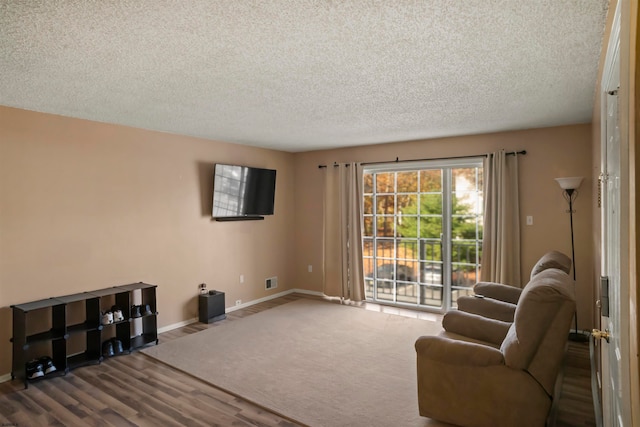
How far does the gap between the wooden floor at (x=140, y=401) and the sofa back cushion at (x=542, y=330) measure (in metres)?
0.78

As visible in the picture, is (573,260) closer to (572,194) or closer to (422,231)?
(572,194)

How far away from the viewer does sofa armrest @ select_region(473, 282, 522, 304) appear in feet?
12.8

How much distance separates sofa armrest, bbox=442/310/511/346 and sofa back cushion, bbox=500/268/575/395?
65 cm

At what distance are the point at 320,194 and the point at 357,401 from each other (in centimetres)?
401

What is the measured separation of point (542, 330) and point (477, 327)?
0.88 metres

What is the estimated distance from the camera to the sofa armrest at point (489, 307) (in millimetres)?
3473

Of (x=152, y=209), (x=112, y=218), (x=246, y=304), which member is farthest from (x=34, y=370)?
(x=246, y=304)

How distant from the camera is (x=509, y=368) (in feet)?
7.89

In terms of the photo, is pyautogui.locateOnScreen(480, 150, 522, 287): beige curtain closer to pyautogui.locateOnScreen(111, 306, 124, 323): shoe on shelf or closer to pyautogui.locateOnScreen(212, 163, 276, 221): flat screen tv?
pyautogui.locateOnScreen(212, 163, 276, 221): flat screen tv

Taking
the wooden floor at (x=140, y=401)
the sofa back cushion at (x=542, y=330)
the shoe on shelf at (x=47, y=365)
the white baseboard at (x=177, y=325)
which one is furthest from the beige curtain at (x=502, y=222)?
the shoe on shelf at (x=47, y=365)

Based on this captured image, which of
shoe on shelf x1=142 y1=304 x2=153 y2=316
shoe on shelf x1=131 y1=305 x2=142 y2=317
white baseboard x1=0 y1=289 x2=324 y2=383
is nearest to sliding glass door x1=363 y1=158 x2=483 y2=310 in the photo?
white baseboard x1=0 y1=289 x2=324 y2=383

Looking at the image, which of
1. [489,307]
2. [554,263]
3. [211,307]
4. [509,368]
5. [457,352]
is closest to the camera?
[509,368]

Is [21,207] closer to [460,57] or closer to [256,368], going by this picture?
[256,368]

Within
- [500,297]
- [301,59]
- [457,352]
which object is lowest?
[457,352]
